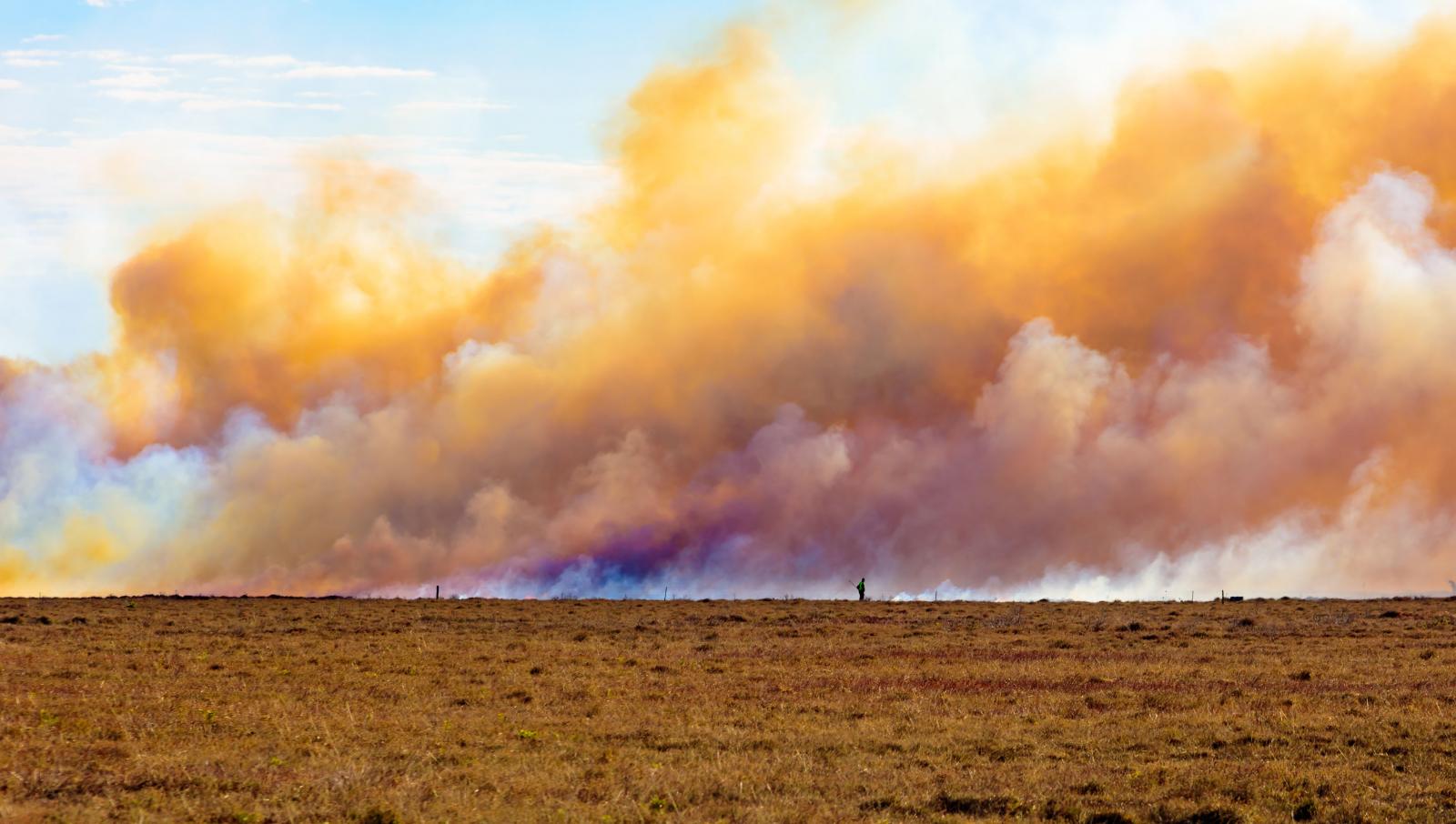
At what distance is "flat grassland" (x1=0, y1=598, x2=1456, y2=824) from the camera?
23141 millimetres

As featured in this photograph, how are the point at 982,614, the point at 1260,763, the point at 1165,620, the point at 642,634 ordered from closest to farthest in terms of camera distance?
the point at 1260,763, the point at 642,634, the point at 1165,620, the point at 982,614

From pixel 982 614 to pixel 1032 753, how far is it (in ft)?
168

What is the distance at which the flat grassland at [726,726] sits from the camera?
911 inches

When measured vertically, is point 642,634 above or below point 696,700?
above

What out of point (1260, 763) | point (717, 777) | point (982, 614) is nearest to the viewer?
point (717, 777)

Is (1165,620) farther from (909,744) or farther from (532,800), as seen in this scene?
(532,800)

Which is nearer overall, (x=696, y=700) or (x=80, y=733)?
(x=80, y=733)

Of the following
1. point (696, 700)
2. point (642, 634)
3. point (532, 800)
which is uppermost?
point (642, 634)

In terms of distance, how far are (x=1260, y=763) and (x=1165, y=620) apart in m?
46.9

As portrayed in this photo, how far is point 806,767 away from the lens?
2647cm

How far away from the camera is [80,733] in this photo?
29875mm

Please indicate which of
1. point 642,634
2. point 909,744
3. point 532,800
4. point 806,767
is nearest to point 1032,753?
point 909,744

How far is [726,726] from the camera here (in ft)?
105

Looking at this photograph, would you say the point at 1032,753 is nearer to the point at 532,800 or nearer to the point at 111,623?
the point at 532,800
